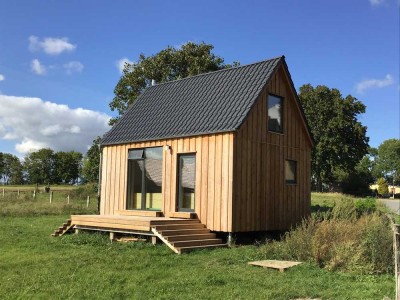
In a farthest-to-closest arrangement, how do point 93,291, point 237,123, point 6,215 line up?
1. point 6,215
2. point 237,123
3. point 93,291

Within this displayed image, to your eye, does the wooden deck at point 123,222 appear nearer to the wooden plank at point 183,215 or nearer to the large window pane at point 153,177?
the wooden plank at point 183,215

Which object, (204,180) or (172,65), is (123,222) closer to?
(204,180)

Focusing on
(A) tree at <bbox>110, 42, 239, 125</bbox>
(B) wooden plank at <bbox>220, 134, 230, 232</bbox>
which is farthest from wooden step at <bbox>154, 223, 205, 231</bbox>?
(A) tree at <bbox>110, 42, 239, 125</bbox>

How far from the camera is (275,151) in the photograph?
50.4 ft

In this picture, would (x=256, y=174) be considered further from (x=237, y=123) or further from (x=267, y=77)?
(x=267, y=77)

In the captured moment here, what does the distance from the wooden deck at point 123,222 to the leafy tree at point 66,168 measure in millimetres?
89011

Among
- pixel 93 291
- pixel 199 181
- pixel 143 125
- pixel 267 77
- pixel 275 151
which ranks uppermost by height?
A: pixel 267 77

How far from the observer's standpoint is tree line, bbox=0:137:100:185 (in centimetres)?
9888

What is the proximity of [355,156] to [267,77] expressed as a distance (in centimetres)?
4509

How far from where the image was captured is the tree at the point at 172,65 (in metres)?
34.5

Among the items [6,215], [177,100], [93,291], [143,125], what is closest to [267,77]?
[177,100]

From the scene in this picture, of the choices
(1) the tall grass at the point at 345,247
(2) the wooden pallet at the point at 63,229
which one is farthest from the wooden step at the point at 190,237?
(2) the wooden pallet at the point at 63,229

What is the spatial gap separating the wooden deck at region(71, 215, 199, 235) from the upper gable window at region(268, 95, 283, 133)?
4.47 m

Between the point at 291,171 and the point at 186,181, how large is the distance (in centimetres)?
419
